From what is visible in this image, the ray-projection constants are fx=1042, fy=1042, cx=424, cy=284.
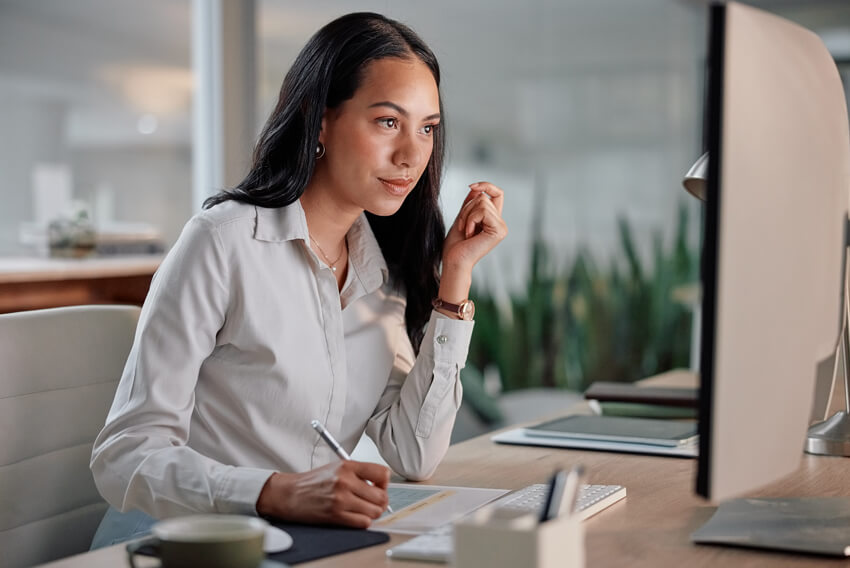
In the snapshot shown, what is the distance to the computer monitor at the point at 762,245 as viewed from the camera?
0.76 metres

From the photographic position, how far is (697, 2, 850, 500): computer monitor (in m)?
0.76

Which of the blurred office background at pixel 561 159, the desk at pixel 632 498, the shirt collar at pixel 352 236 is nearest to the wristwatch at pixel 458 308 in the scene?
the shirt collar at pixel 352 236

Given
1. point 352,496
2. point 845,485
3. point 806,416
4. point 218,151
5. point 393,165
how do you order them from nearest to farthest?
point 806,416 < point 352,496 < point 845,485 < point 393,165 < point 218,151

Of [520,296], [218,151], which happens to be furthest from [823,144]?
[218,151]

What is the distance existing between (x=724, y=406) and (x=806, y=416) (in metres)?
0.22

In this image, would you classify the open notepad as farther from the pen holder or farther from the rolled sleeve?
the pen holder

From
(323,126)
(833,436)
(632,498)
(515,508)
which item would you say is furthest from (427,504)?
(833,436)

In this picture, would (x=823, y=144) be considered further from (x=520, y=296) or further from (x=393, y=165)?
(x=520, y=296)

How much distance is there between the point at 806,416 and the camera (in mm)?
958

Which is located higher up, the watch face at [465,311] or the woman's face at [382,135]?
the woman's face at [382,135]

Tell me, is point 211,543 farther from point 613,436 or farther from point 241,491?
point 613,436

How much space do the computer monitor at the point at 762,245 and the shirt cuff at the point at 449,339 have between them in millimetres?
615

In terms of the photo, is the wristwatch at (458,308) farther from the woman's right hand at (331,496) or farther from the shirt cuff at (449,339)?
the woman's right hand at (331,496)

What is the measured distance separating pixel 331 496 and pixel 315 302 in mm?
427
